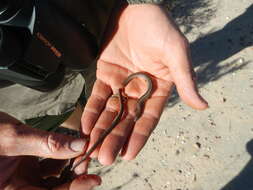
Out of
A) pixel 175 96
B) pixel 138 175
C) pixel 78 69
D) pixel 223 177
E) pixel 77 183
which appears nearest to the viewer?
pixel 77 183

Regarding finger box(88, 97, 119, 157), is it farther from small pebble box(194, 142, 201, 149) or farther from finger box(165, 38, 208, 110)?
small pebble box(194, 142, 201, 149)

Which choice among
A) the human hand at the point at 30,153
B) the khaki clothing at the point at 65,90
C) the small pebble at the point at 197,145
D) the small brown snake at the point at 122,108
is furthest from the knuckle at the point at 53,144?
the small pebble at the point at 197,145

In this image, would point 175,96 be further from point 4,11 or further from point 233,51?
point 4,11

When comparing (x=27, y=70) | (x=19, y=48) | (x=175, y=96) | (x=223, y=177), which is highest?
(x=19, y=48)

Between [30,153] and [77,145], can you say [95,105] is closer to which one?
[77,145]

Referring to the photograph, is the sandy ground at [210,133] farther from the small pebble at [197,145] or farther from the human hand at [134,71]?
the human hand at [134,71]

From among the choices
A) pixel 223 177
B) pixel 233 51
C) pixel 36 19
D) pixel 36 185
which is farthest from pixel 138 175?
pixel 36 19
